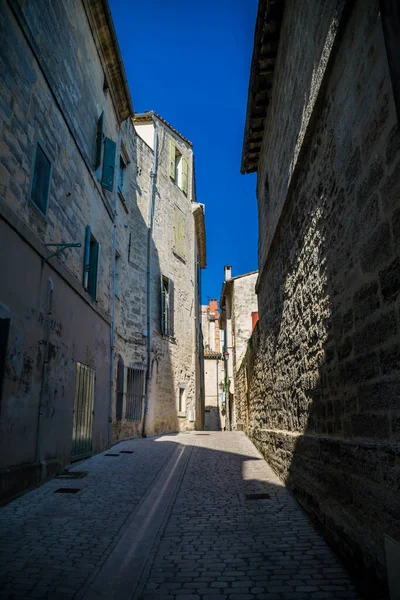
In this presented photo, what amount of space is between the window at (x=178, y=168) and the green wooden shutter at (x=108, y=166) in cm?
786

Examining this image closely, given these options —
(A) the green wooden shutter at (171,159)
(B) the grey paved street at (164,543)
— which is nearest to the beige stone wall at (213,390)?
(A) the green wooden shutter at (171,159)

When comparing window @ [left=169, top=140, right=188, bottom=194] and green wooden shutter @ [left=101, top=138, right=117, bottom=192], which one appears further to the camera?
window @ [left=169, top=140, right=188, bottom=194]

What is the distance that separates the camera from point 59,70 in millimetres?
6898

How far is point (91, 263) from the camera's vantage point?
9023mm

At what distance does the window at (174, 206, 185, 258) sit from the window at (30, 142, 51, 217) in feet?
34.2

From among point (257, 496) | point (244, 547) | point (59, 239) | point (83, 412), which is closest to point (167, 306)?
point (83, 412)

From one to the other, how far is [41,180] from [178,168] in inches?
509

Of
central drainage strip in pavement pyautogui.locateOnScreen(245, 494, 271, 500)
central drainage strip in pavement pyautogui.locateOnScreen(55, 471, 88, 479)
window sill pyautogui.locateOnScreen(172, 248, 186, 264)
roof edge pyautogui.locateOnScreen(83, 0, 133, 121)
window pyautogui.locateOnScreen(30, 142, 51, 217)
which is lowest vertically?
central drainage strip in pavement pyautogui.locateOnScreen(245, 494, 271, 500)

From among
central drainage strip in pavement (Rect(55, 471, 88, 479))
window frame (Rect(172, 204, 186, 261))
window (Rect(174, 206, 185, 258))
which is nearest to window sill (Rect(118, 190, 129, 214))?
window frame (Rect(172, 204, 186, 261))

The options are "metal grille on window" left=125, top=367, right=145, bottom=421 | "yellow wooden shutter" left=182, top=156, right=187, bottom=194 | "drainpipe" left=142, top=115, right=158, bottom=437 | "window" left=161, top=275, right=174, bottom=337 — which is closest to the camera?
"metal grille on window" left=125, top=367, right=145, bottom=421

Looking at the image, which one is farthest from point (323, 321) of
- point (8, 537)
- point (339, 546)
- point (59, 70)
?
point (59, 70)

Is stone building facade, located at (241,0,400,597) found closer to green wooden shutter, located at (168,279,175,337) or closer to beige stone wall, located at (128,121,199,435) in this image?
beige stone wall, located at (128,121,199,435)

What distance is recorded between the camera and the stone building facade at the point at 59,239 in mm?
5023

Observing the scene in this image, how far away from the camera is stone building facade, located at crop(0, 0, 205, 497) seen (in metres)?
5.02
